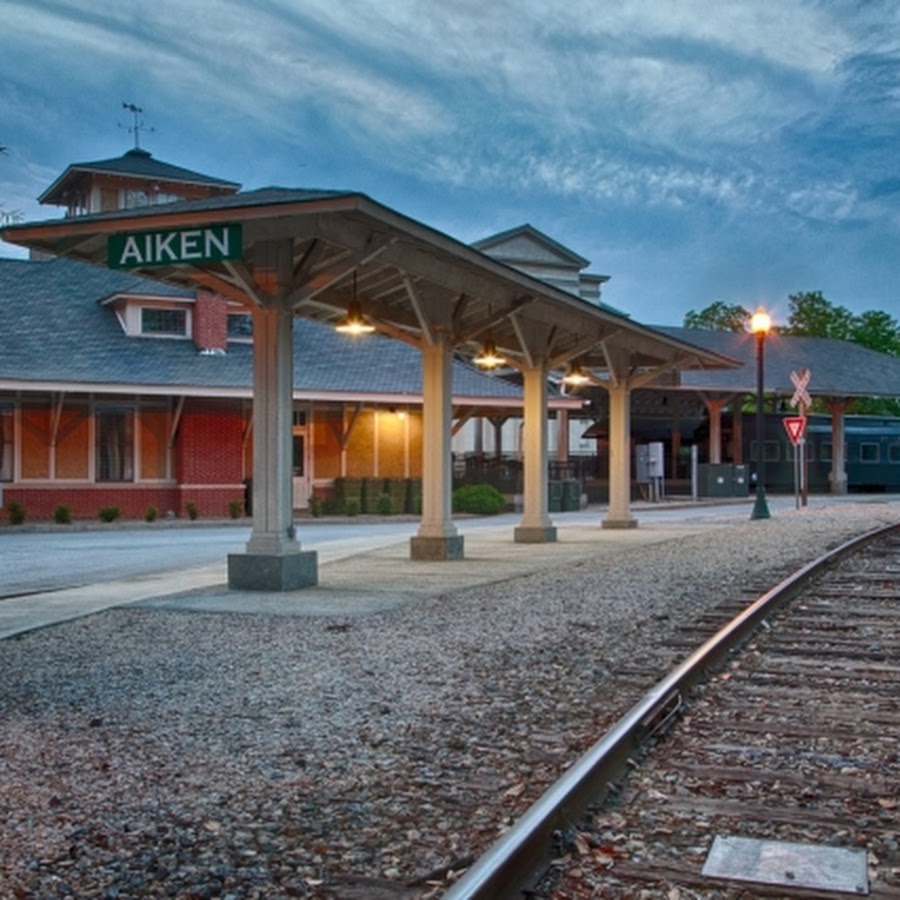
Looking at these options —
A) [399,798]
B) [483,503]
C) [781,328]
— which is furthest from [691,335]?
[399,798]

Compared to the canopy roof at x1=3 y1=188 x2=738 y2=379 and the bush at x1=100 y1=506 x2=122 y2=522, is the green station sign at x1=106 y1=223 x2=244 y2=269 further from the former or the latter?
the bush at x1=100 y1=506 x2=122 y2=522

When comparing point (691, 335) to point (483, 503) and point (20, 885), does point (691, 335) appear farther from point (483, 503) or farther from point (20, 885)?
point (20, 885)

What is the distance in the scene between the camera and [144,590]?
1302 centimetres

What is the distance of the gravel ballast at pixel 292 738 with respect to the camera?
13.7 ft

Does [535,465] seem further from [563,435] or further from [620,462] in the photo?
[563,435]

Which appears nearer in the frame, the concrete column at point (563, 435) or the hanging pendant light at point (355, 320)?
the hanging pendant light at point (355, 320)

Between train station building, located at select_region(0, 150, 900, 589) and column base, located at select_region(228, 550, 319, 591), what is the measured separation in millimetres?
26

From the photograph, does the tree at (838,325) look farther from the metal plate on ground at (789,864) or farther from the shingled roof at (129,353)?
the metal plate on ground at (789,864)

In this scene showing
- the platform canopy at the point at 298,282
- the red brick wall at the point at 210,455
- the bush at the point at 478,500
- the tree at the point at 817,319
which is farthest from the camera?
the tree at the point at 817,319

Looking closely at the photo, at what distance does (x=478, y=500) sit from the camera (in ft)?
109

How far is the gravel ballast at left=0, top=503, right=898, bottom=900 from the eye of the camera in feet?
13.7

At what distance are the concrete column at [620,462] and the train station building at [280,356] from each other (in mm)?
46

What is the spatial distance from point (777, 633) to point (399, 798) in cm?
488

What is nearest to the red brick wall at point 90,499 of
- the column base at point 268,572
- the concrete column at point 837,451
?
the column base at point 268,572
